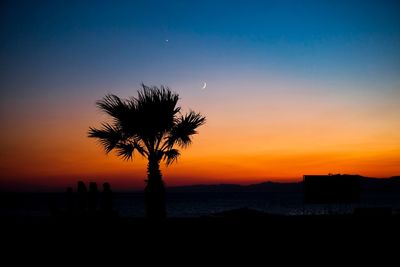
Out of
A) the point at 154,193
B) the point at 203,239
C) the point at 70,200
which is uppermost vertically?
the point at 154,193

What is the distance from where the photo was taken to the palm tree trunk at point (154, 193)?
48.3 feet

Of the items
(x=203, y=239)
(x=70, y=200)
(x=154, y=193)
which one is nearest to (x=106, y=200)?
(x=154, y=193)

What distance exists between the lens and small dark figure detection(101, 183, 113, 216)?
47.5 feet

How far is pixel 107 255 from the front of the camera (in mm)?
9773

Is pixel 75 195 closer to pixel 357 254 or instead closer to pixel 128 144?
pixel 128 144

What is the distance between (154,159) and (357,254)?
907 cm

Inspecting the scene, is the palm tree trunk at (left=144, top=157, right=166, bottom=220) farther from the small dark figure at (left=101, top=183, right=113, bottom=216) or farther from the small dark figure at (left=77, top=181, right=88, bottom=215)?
the small dark figure at (left=77, top=181, right=88, bottom=215)

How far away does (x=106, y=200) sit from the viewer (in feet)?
47.9

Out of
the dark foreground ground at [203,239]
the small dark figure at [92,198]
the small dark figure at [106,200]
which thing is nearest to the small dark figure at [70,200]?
the dark foreground ground at [203,239]

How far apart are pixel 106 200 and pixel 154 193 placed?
2.07 meters

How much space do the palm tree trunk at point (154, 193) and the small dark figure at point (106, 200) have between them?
1.57 metres

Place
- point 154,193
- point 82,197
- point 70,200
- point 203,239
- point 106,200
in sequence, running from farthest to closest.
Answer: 1. point 70,200
2. point 82,197
3. point 154,193
4. point 106,200
5. point 203,239

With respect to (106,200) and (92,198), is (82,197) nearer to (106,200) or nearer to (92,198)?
(92,198)

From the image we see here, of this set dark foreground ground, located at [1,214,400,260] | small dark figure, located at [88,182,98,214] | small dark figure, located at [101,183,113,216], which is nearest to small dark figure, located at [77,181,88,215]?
small dark figure, located at [88,182,98,214]
